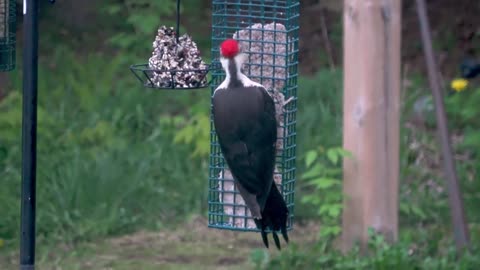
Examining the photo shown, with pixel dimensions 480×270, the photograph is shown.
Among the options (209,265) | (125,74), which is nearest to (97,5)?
(125,74)

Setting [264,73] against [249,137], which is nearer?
[249,137]

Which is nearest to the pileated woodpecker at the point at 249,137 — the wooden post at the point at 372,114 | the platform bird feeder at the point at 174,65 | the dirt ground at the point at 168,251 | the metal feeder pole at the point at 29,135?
the platform bird feeder at the point at 174,65

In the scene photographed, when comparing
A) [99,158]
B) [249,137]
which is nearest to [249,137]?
[249,137]

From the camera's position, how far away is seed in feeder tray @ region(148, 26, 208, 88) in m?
3.76

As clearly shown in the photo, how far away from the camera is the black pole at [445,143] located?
485cm

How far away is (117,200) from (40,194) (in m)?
0.50

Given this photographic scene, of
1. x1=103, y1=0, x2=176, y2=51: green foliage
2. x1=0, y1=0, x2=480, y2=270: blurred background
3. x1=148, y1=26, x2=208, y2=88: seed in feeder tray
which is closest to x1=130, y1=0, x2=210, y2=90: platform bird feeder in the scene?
x1=148, y1=26, x2=208, y2=88: seed in feeder tray

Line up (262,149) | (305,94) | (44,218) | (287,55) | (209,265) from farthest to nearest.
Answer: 1. (305,94)
2. (44,218)
3. (209,265)
4. (287,55)
5. (262,149)

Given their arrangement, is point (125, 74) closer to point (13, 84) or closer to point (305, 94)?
point (13, 84)

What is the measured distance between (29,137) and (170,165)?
3286 millimetres

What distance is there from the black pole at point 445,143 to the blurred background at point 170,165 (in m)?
0.14

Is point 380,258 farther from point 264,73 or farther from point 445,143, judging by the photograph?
point 264,73

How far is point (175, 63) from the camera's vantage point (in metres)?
3.78

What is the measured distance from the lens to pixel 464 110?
586cm
